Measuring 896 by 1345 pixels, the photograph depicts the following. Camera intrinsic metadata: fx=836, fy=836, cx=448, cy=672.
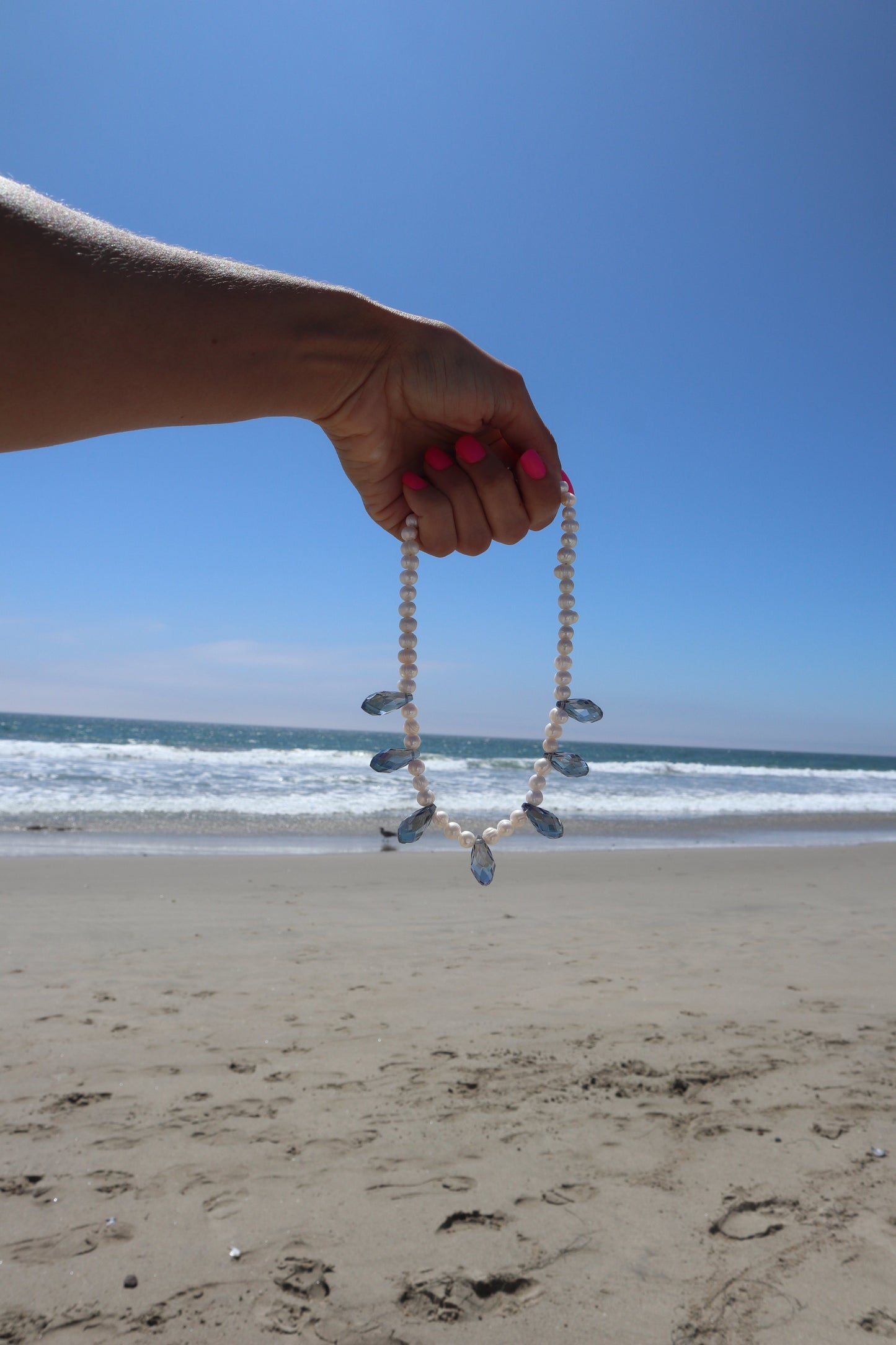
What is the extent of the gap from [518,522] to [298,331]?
0.51 metres

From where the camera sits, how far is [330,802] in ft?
52.6

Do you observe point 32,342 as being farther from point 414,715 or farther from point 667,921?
point 667,921

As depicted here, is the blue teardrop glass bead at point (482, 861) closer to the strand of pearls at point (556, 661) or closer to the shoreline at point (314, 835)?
the strand of pearls at point (556, 661)

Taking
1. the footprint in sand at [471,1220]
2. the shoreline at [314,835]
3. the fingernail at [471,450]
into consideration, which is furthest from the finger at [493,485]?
the shoreline at [314,835]

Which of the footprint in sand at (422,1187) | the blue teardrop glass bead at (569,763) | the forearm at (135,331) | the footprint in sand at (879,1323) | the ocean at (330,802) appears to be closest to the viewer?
the forearm at (135,331)

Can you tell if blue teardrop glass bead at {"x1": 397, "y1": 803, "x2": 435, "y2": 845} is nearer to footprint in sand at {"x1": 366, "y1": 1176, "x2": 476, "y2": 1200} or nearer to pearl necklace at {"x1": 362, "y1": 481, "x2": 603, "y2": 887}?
pearl necklace at {"x1": 362, "y1": 481, "x2": 603, "y2": 887}

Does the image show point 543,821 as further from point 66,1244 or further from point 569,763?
point 66,1244

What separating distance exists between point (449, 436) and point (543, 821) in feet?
2.58

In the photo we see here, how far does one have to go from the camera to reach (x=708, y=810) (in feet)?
58.5

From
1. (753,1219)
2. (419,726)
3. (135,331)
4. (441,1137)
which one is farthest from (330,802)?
(135,331)

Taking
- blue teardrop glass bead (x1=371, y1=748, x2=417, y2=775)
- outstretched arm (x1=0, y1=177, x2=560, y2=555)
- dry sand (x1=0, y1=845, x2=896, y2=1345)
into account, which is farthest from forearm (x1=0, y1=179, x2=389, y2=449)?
dry sand (x1=0, y1=845, x2=896, y2=1345)

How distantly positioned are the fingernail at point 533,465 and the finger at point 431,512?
15 cm

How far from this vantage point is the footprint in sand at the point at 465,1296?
85.7 inches

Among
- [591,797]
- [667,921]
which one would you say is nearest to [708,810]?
[591,797]
